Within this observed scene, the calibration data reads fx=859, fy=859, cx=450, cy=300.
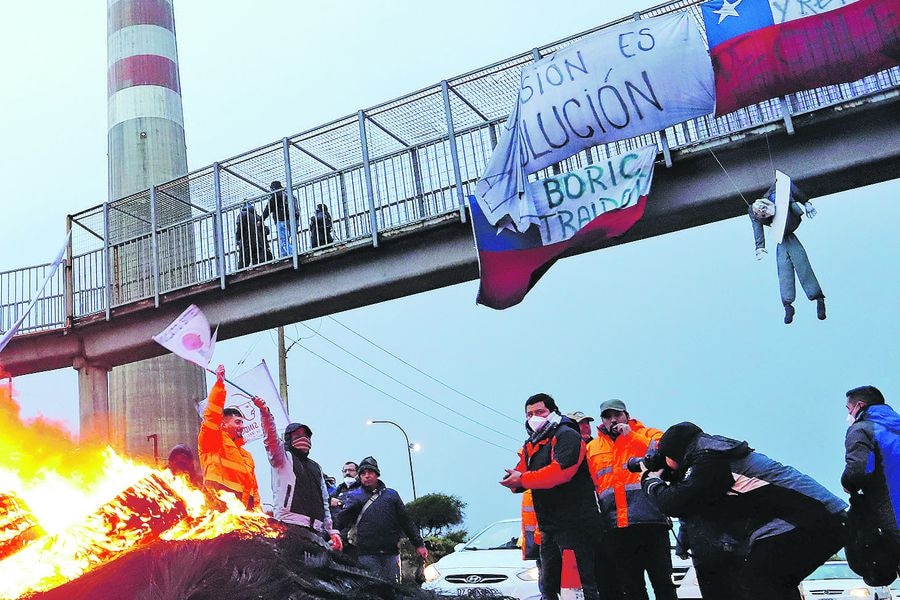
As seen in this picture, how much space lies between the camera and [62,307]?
1680 centimetres

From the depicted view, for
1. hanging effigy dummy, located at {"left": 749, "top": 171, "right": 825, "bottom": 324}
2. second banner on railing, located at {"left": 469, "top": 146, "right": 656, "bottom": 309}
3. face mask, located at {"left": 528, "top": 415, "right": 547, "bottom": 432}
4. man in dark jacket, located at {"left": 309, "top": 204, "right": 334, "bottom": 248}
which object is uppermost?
man in dark jacket, located at {"left": 309, "top": 204, "right": 334, "bottom": 248}

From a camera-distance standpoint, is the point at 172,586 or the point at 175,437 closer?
the point at 172,586

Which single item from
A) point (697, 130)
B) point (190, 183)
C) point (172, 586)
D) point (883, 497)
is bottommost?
point (883, 497)

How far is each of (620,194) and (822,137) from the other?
2638 millimetres

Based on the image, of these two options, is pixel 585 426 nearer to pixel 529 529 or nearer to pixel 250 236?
pixel 529 529

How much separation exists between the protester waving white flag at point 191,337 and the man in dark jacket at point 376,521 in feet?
13.2

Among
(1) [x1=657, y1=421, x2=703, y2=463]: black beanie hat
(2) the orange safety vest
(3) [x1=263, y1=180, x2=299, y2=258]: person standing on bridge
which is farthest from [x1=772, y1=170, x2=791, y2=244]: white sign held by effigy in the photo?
(3) [x1=263, y1=180, x2=299, y2=258]: person standing on bridge

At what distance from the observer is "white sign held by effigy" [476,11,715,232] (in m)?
10.6

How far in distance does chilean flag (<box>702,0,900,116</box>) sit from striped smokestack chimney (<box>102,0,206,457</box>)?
1558 centimetres

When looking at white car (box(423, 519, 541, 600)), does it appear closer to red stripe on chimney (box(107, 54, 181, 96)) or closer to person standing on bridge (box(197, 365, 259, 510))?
person standing on bridge (box(197, 365, 259, 510))

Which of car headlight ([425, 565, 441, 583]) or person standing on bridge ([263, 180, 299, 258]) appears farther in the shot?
person standing on bridge ([263, 180, 299, 258])

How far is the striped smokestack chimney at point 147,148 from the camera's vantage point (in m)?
21.4

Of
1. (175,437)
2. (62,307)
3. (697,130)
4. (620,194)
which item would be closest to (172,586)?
(620,194)

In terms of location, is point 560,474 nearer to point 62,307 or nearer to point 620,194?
point 620,194
